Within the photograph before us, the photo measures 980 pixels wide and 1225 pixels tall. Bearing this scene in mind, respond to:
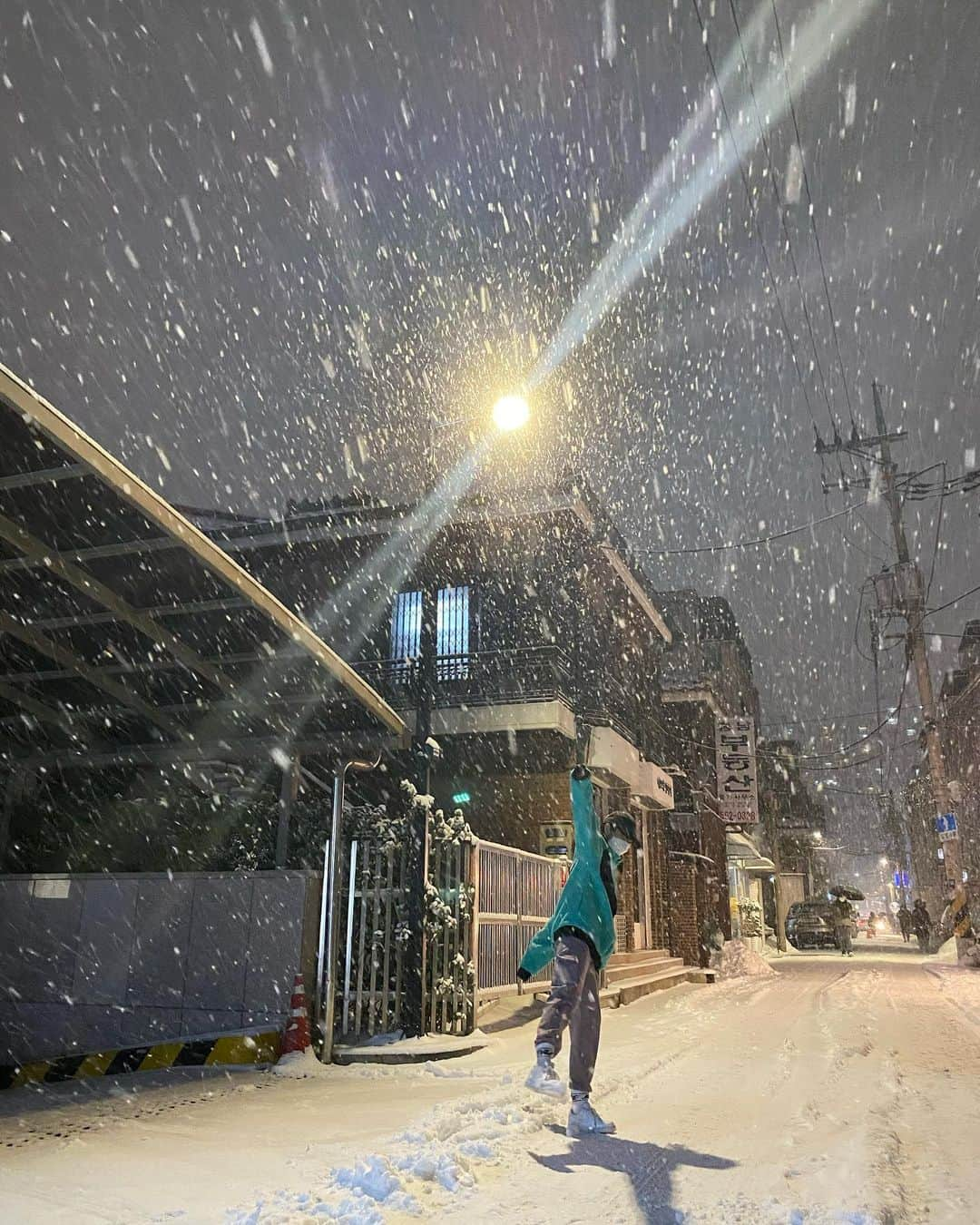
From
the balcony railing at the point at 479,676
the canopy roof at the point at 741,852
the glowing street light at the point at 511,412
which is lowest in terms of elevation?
the canopy roof at the point at 741,852

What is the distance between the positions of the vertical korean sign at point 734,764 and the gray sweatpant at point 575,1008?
18822 millimetres

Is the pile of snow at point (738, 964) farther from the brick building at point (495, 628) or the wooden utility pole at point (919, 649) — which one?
the wooden utility pole at point (919, 649)

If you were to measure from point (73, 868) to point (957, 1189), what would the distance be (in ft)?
35.6

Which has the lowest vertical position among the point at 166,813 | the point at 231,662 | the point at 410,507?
the point at 166,813

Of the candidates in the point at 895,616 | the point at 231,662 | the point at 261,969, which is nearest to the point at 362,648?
the point at 231,662

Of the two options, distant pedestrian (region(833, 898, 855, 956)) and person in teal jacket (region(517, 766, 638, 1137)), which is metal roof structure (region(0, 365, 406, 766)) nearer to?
person in teal jacket (region(517, 766, 638, 1137))

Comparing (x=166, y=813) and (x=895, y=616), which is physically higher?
(x=895, y=616)

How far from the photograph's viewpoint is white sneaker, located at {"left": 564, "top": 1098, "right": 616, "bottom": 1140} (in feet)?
14.3

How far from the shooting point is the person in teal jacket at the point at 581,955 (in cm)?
451

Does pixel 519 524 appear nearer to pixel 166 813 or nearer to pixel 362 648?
pixel 362 648

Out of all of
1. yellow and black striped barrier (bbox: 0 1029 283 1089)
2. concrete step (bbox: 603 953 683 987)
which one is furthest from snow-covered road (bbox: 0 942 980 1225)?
concrete step (bbox: 603 953 683 987)

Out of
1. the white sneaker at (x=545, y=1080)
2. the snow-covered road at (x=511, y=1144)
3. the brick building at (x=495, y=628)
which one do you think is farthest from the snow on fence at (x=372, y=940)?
the brick building at (x=495, y=628)

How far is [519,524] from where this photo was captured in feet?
57.5

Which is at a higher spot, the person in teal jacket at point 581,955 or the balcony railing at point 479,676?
the balcony railing at point 479,676
